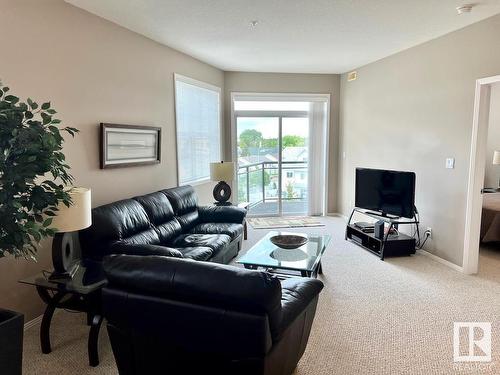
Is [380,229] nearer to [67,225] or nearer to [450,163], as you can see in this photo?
[450,163]

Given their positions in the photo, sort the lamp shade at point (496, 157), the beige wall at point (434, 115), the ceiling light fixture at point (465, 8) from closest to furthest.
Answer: the ceiling light fixture at point (465, 8), the beige wall at point (434, 115), the lamp shade at point (496, 157)

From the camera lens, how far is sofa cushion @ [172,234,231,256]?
3517 mm

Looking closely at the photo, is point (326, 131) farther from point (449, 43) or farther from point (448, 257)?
point (448, 257)

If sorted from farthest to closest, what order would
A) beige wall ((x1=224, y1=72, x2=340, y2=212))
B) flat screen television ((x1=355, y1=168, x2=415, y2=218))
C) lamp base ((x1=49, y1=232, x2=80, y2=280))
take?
beige wall ((x1=224, y1=72, x2=340, y2=212)), flat screen television ((x1=355, y1=168, x2=415, y2=218)), lamp base ((x1=49, y1=232, x2=80, y2=280))

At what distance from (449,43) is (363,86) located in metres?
1.85

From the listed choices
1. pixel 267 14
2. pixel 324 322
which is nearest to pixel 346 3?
pixel 267 14

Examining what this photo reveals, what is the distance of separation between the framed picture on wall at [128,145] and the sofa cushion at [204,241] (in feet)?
3.32

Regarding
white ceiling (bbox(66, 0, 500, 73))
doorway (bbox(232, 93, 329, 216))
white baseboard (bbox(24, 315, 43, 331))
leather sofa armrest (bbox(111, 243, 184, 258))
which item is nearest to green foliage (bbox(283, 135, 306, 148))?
doorway (bbox(232, 93, 329, 216))

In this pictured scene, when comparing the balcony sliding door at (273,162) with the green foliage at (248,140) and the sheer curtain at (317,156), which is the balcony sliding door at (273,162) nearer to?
the green foliage at (248,140)

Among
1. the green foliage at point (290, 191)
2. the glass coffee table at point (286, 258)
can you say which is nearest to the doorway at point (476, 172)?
the glass coffee table at point (286, 258)

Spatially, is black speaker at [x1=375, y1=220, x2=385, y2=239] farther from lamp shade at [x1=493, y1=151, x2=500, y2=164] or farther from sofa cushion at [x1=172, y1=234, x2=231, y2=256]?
lamp shade at [x1=493, y1=151, x2=500, y2=164]

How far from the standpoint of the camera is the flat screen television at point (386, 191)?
4311 millimetres

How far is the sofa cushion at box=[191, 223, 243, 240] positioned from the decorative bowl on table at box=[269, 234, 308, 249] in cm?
75

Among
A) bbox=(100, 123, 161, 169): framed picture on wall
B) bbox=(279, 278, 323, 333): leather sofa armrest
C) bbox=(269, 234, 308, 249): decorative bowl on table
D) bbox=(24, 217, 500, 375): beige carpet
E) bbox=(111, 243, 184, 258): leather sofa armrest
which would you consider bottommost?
bbox=(24, 217, 500, 375): beige carpet
